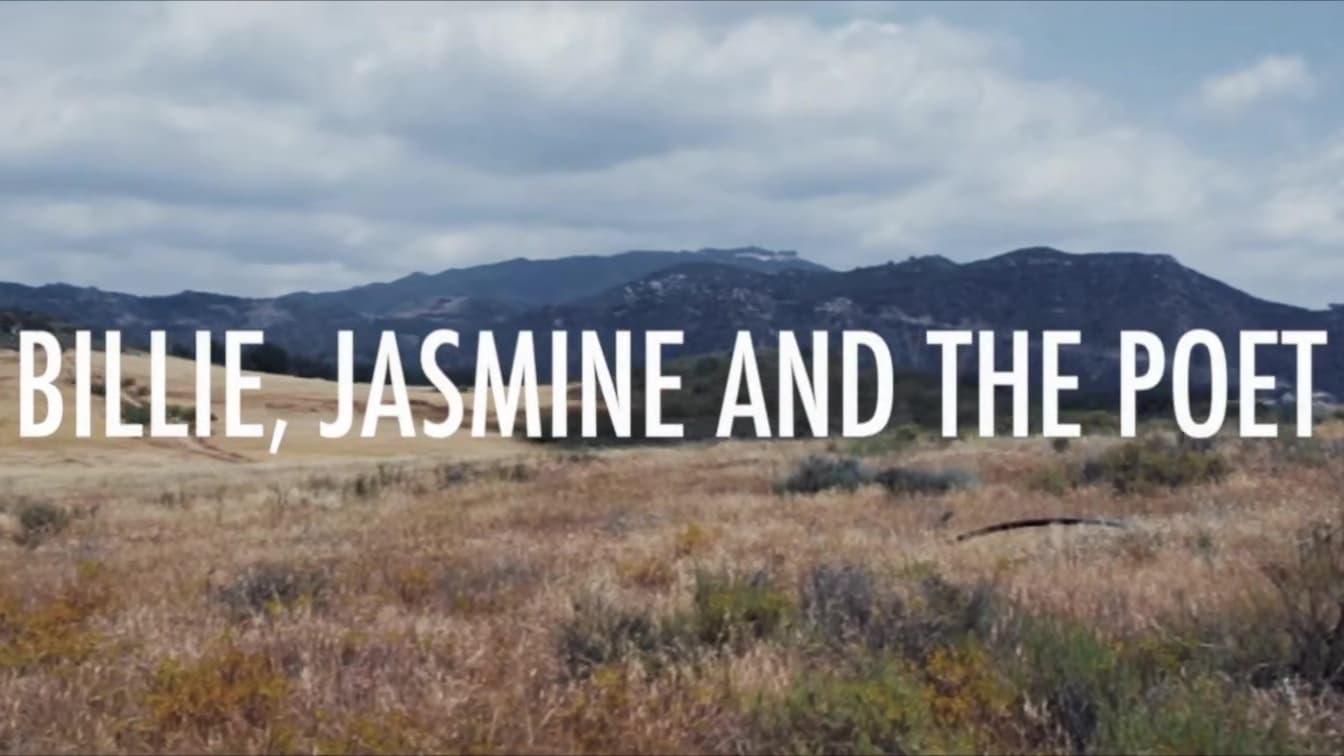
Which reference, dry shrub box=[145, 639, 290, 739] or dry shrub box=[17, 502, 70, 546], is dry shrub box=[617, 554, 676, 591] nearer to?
dry shrub box=[145, 639, 290, 739]

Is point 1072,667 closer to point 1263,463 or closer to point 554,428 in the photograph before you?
point 1263,463

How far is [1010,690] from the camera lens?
216 inches

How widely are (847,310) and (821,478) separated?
254ft

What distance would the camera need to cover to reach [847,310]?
95500 millimetres

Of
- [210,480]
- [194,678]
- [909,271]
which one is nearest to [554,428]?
[210,480]

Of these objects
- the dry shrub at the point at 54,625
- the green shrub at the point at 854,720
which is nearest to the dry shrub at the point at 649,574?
the dry shrub at the point at 54,625

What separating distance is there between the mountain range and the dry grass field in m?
59.2

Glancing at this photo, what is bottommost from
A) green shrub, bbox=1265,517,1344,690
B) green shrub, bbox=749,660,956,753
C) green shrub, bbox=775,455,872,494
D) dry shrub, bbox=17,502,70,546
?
dry shrub, bbox=17,502,70,546

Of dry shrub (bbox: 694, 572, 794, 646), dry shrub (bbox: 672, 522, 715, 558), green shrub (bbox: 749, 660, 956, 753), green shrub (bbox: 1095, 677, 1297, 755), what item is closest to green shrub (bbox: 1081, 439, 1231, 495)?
dry shrub (bbox: 672, 522, 715, 558)

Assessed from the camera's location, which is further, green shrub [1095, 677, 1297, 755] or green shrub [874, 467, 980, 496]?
green shrub [874, 467, 980, 496]

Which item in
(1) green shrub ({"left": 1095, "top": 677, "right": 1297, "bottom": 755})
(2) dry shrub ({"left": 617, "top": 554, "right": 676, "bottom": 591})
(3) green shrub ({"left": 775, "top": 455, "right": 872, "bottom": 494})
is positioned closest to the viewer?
(1) green shrub ({"left": 1095, "top": 677, "right": 1297, "bottom": 755})

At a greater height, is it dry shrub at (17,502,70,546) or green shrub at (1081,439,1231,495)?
green shrub at (1081,439,1231,495)

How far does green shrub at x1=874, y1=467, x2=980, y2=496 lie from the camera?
1711 cm

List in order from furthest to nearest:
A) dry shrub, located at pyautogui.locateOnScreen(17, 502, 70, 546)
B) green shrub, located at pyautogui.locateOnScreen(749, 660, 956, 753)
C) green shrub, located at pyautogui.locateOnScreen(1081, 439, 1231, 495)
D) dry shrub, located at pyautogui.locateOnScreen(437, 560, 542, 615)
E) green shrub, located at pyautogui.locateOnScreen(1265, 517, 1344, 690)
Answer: green shrub, located at pyautogui.locateOnScreen(1081, 439, 1231, 495), dry shrub, located at pyautogui.locateOnScreen(17, 502, 70, 546), dry shrub, located at pyautogui.locateOnScreen(437, 560, 542, 615), green shrub, located at pyautogui.locateOnScreen(1265, 517, 1344, 690), green shrub, located at pyautogui.locateOnScreen(749, 660, 956, 753)
